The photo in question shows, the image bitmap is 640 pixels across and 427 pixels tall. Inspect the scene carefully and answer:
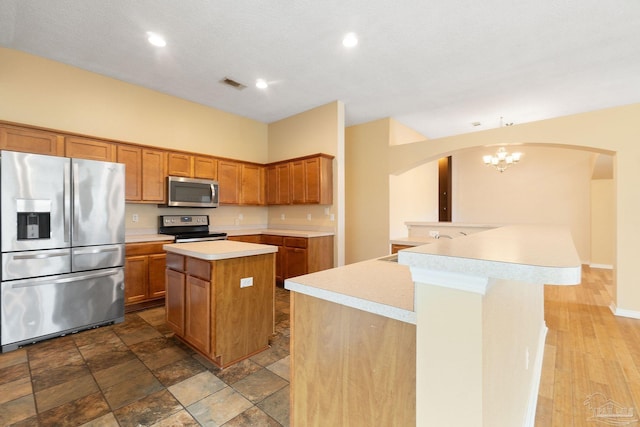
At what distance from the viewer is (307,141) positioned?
4.95 metres

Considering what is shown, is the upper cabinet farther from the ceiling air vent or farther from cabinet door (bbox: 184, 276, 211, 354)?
cabinet door (bbox: 184, 276, 211, 354)

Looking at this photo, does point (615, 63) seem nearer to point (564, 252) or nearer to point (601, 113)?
point (601, 113)

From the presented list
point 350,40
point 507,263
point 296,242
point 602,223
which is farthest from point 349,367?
point 602,223

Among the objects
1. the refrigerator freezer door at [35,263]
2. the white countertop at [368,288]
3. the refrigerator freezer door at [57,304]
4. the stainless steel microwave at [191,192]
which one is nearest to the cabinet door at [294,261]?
the stainless steel microwave at [191,192]

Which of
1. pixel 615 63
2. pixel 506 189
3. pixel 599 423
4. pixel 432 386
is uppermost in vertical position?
pixel 615 63

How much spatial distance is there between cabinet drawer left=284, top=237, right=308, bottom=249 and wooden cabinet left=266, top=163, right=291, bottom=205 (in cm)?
81

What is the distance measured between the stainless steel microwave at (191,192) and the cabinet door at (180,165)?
0.39ft

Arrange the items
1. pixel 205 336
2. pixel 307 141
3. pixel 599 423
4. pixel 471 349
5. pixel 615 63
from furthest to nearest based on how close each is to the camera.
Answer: pixel 307 141 → pixel 615 63 → pixel 205 336 → pixel 599 423 → pixel 471 349

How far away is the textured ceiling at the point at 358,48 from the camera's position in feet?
8.10

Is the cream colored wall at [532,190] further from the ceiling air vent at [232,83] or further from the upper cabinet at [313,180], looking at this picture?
the ceiling air vent at [232,83]

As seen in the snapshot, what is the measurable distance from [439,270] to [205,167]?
4.43 metres

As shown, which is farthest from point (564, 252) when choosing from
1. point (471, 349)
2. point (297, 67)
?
point (297, 67)

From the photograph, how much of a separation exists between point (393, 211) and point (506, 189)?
4.03 metres

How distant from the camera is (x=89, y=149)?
3385mm
